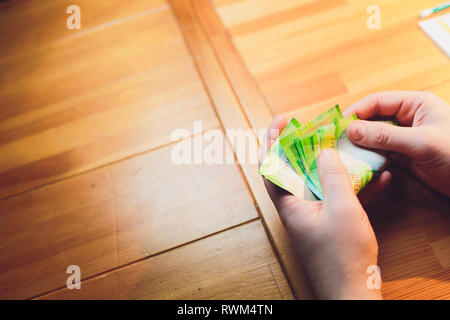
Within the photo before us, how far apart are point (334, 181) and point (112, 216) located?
532 mm

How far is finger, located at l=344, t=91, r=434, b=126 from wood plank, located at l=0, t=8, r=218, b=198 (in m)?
0.37

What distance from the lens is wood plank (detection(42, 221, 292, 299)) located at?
615 mm

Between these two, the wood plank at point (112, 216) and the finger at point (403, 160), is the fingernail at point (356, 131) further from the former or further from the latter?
the wood plank at point (112, 216)

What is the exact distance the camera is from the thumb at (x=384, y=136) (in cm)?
55

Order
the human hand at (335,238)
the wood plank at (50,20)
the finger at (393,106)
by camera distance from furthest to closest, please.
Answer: the wood plank at (50,20) < the finger at (393,106) < the human hand at (335,238)

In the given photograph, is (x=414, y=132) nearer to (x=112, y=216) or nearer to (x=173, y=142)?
(x=173, y=142)

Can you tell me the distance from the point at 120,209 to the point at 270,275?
40 centimetres

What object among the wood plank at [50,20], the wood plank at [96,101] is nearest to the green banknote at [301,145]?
the wood plank at [96,101]

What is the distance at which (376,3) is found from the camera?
93cm

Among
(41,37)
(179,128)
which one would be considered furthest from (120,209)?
(41,37)

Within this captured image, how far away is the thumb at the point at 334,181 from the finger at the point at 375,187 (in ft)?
0.35

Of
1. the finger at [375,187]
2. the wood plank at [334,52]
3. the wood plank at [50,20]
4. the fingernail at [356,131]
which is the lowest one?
the finger at [375,187]

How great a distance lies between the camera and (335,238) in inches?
20.1

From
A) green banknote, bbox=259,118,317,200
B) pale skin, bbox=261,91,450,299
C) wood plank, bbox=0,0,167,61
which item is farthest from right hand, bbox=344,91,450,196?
wood plank, bbox=0,0,167,61
